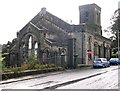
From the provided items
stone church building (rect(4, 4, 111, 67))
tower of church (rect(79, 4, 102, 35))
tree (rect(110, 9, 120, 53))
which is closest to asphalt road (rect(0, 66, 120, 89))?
stone church building (rect(4, 4, 111, 67))

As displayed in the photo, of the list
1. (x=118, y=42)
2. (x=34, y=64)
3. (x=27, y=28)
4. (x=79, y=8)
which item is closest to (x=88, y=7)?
(x=79, y=8)

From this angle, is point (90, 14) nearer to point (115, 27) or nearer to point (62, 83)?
point (115, 27)

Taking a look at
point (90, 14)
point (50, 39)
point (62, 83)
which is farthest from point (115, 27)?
point (62, 83)

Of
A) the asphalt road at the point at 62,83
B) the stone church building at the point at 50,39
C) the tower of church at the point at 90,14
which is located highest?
the tower of church at the point at 90,14

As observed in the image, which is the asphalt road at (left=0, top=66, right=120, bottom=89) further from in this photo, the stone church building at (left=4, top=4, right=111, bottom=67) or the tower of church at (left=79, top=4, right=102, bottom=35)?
the tower of church at (left=79, top=4, right=102, bottom=35)

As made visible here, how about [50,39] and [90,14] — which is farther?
[90,14]

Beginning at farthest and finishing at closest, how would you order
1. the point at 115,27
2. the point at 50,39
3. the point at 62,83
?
the point at 115,27 < the point at 50,39 < the point at 62,83

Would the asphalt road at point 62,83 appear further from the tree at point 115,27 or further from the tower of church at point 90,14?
the tree at point 115,27

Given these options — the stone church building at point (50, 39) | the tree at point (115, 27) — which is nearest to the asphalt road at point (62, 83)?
the stone church building at point (50, 39)

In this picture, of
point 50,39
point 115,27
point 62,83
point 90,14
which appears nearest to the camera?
point 62,83

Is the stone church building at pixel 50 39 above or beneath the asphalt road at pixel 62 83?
above

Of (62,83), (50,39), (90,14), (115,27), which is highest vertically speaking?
(90,14)

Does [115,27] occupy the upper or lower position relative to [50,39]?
upper

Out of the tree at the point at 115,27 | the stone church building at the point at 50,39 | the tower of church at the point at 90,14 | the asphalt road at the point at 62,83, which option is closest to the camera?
the asphalt road at the point at 62,83
